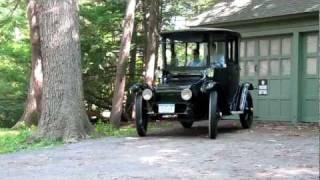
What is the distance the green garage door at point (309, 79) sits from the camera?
15898 millimetres

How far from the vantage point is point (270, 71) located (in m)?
17.1

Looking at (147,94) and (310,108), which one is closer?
(147,94)

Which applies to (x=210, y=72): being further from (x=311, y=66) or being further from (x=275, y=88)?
(x=275, y=88)

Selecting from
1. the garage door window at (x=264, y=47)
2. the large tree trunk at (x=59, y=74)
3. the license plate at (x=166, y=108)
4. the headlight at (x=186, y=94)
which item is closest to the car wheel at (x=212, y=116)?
the headlight at (x=186, y=94)

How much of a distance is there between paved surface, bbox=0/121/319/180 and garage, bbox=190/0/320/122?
363cm

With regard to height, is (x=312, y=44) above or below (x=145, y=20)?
below

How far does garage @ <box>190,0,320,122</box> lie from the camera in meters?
16.0

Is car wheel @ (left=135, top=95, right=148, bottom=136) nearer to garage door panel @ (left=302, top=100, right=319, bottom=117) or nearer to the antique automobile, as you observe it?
the antique automobile

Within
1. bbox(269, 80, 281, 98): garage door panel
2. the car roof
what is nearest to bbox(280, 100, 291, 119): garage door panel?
bbox(269, 80, 281, 98): garage door panel

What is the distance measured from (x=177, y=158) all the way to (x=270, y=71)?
8.77 m

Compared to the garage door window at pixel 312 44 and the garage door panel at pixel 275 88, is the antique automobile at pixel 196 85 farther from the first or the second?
the garage door window at pixel 312 44

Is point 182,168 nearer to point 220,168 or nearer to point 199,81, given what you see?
point 220,168

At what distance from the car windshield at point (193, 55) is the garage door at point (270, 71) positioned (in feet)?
13.2

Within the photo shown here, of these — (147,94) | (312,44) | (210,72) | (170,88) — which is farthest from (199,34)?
(312,44)
